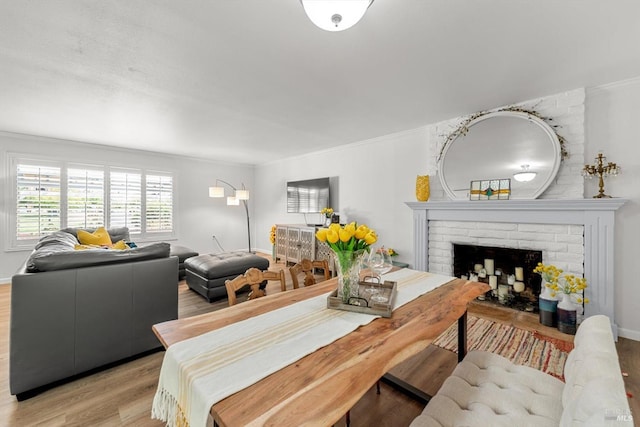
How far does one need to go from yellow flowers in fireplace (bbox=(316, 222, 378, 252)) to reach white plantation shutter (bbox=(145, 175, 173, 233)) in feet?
18.6

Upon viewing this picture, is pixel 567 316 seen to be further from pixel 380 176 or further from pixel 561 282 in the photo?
pixel 380 176

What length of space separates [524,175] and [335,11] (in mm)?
2870

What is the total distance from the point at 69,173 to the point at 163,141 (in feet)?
5.94

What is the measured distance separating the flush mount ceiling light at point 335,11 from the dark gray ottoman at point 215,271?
299cm

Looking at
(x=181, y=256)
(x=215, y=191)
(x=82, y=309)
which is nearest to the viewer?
→ (x=82, y=309)

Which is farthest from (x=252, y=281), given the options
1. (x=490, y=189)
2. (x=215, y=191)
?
(x=215, y=191)

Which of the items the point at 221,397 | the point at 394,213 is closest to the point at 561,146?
the point at 394,213

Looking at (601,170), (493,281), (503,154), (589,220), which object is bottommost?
(493,281)

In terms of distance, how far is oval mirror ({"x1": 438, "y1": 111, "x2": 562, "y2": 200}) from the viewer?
114 inches

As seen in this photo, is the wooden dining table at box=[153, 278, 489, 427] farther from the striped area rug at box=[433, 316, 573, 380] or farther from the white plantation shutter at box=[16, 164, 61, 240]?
the white plantation shutter at box=[16, 164, 61, 240]

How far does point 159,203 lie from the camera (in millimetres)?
5789

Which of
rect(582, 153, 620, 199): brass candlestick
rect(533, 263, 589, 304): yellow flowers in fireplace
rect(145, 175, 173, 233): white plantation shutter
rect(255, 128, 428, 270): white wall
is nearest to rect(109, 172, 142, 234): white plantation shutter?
rect(145, 175, 173, 233): white plantation shutter

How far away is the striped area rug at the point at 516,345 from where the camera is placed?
2.11 meters

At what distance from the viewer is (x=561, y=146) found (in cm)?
279
